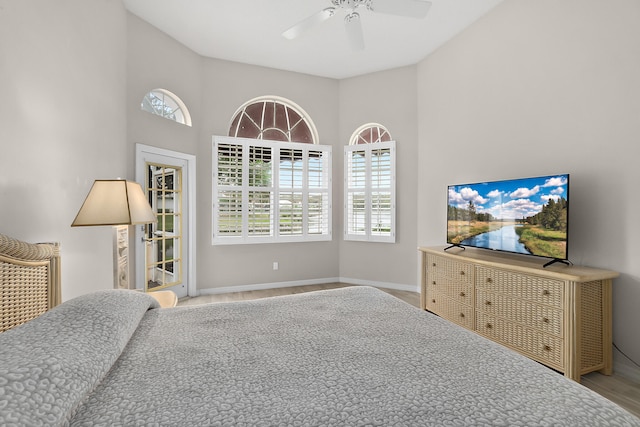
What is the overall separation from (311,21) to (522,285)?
249cm

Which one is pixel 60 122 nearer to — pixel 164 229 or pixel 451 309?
pixel 164 229

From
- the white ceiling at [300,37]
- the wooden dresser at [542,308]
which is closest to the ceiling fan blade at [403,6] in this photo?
the white ceiling at [300,37]

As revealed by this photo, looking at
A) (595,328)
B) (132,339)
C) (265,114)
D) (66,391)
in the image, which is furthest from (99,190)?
(595,328)

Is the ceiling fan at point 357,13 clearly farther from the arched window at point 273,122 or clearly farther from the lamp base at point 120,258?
the lamp base at point 120,258

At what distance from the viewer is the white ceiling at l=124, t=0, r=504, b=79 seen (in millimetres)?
3049

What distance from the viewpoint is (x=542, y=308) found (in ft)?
7.14

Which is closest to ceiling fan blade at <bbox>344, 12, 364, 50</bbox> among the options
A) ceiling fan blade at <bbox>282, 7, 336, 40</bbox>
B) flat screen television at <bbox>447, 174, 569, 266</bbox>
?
ceiling fan blade at <bbox>282, 7, 336, 40</bbox>

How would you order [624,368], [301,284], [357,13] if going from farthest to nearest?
[301,284] < [357,13] < [624,368]

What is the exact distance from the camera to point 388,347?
3.67 feet

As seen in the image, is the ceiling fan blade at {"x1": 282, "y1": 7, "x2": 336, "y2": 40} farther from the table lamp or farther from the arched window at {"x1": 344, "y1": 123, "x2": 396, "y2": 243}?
the arched window at {"x1": 344, "y1": 123, "x2": 396, "y2": 243}

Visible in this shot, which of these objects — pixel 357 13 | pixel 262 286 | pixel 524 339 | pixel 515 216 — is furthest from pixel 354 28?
pixel 262 286

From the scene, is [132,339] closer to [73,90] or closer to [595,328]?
[73,90]

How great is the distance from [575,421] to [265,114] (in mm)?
4333

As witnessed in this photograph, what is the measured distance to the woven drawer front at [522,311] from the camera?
211cm
